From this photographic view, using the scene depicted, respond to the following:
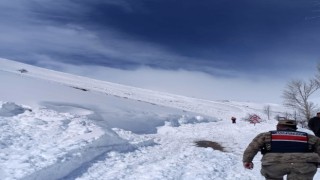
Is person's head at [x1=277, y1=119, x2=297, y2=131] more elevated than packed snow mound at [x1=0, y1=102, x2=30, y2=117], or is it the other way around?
person's head at [x1=277, y1=119, x2=297, y2=131]

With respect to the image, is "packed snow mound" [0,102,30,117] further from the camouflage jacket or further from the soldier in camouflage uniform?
the soldier in camouflage uniform

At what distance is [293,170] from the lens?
5883 mm

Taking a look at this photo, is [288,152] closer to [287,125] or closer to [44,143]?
[287,125]

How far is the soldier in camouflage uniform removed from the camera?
5.86 m

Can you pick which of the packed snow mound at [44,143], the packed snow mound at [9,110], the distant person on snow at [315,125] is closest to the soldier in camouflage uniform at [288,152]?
the distant person on snow at [315,125]

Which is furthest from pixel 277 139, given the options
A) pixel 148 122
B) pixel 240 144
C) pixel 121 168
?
pixel 148 122

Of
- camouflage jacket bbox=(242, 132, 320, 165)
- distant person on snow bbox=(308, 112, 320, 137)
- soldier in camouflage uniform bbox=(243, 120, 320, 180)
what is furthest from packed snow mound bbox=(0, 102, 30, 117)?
soldier in camouflage uniform bbox=(243, 120, 320, 180)

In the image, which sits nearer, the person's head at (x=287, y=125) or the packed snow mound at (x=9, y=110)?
the person's head at (x=287, y=125)

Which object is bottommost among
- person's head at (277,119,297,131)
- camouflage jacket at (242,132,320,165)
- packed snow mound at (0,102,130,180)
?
packed snow mound at (0,102,130,180)

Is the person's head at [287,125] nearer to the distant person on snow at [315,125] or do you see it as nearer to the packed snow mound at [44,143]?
the distant person on snow at [315,125]

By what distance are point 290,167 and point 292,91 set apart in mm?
61714

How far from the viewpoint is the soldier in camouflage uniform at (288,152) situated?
5859 millimetres

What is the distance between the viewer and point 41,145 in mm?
11328

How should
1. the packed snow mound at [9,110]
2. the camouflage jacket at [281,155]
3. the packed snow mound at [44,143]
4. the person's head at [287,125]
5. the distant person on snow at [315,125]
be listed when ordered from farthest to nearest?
the packed snow mound at [9,110]
the distant person on snow at [315,125]
the packed snow mound at [44,143]
the person's head at [287,125]
the camouflage jacket at [281,155]
